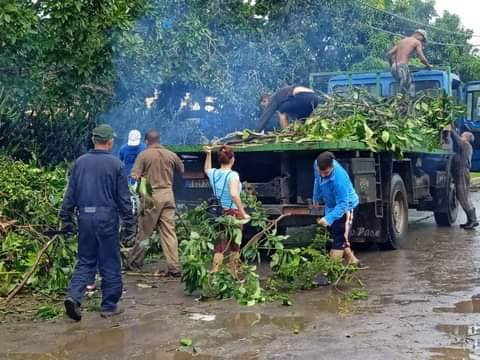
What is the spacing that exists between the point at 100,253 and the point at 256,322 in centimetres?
150

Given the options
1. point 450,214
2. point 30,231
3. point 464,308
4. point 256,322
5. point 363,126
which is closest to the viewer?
point 256,322

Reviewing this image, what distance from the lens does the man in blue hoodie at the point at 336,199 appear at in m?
7.93

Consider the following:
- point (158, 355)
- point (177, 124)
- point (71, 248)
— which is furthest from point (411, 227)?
point (158, 355)

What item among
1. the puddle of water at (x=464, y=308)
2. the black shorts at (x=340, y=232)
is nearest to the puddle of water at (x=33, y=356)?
the puddle of water at (x=464, y=308)

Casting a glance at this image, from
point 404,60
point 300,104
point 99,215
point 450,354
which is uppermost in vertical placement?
point 404,60

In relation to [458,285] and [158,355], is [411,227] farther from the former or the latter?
[158,355]

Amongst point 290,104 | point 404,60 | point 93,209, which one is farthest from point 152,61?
point 93,209

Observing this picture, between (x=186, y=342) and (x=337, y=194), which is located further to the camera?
(x=337, y=194)

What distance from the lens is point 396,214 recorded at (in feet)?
34.8

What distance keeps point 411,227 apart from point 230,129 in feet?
15.5

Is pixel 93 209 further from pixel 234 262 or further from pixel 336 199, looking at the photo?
pixel 336 199

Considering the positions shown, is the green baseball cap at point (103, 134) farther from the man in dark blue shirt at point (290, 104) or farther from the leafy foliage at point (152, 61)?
the man in dark blue shirt at point (290, 104)

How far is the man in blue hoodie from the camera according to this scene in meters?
7.93

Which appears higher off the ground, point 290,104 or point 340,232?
point 290,104
